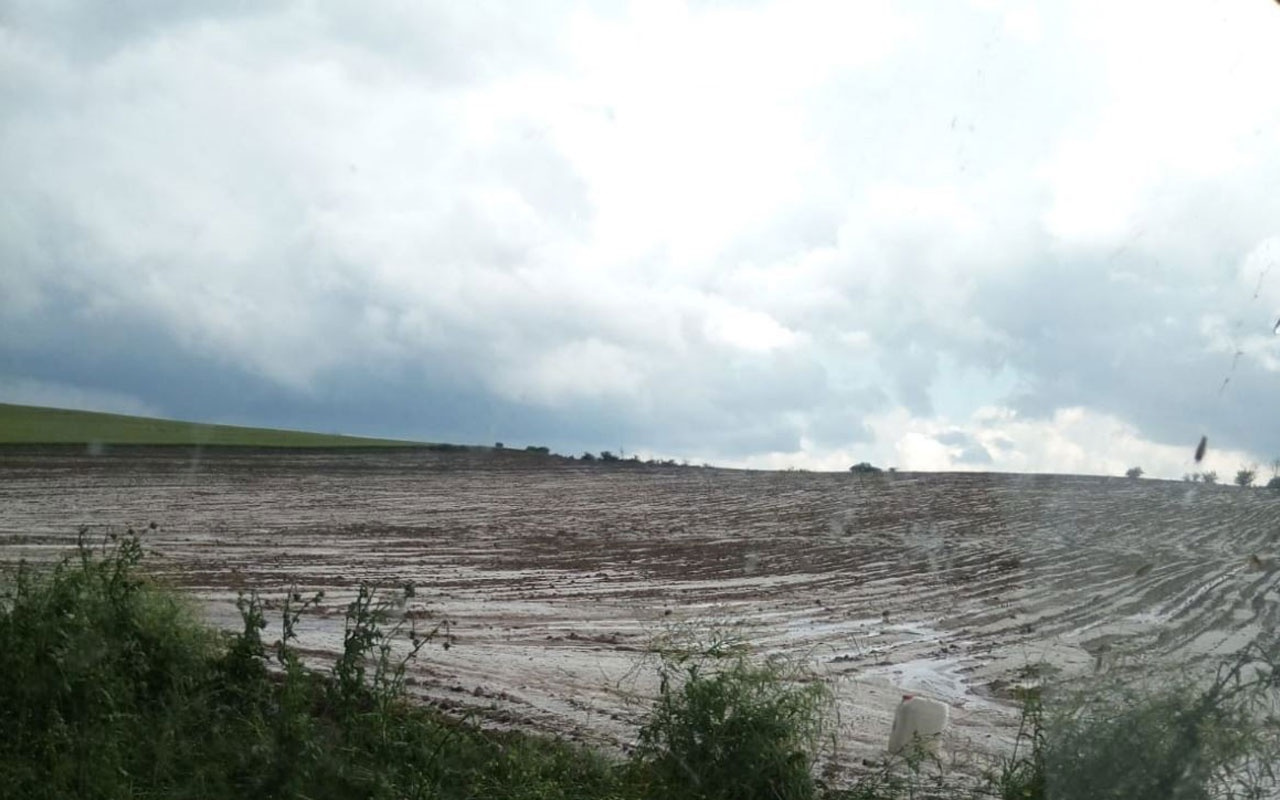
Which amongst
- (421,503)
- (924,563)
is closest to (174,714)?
(924,563)

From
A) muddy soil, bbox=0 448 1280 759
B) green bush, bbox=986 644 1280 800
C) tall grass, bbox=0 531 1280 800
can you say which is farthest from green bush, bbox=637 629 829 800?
green bush, bbox=986 644 1280 800

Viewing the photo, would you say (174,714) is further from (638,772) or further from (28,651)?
(638,772)

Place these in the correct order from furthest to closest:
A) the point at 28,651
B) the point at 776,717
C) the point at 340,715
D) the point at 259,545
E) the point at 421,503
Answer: the point at 421,503
the point at 259,545
the point at 28,651
the point at 340,715
the point at 776,717

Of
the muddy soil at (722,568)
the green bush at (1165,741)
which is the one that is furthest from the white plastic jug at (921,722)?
the green bush at (1165,741)

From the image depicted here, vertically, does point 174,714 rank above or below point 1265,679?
below

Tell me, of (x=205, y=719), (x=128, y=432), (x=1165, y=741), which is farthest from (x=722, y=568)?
(x=128, y=432)

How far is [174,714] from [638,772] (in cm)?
303

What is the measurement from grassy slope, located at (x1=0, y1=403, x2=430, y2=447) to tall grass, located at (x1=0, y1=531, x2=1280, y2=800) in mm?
37017

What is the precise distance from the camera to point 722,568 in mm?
18156

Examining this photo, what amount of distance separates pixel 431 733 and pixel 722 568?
1087 cm

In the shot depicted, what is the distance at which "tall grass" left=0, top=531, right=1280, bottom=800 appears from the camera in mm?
6051

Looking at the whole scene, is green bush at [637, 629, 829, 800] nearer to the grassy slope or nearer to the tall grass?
the tall grass

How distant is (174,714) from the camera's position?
7809 millimetres

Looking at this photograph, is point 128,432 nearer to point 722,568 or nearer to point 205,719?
point 722,568
